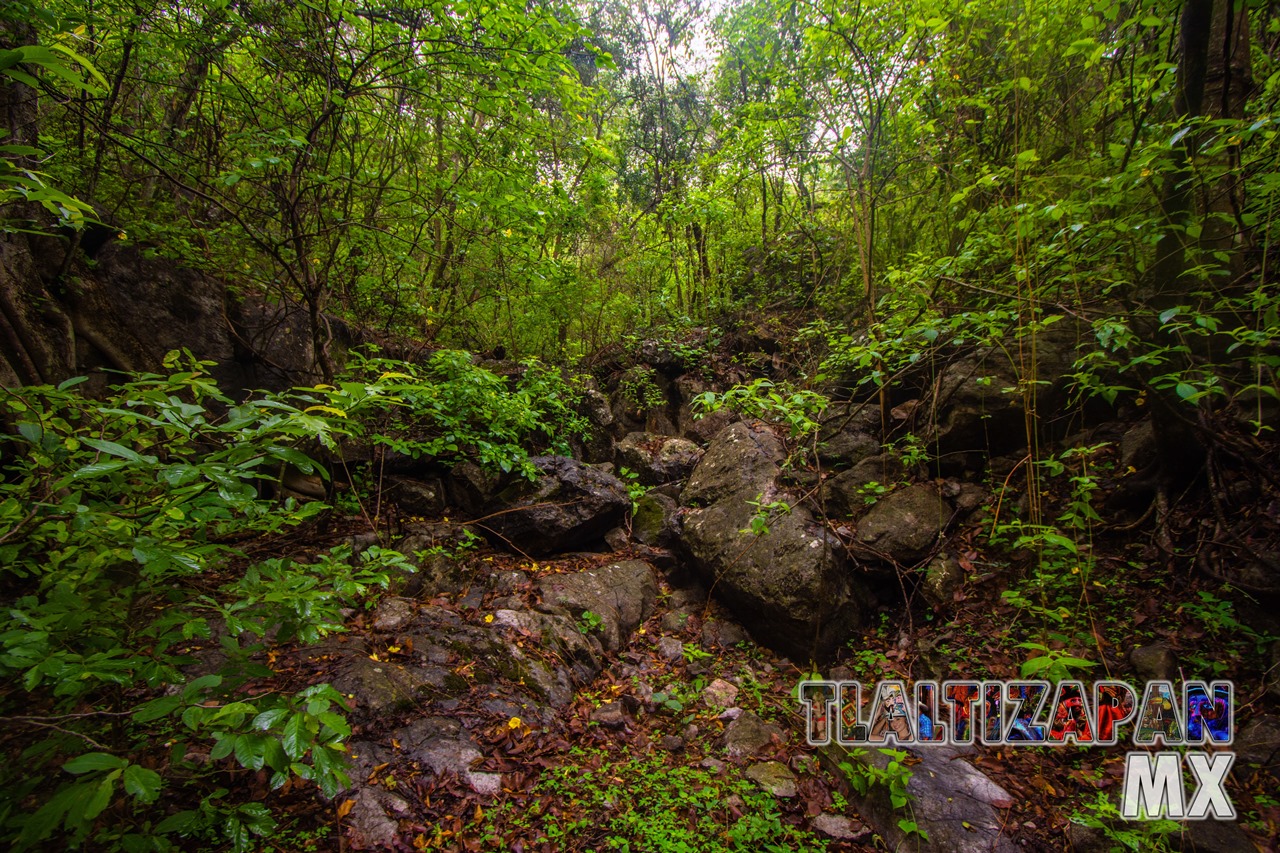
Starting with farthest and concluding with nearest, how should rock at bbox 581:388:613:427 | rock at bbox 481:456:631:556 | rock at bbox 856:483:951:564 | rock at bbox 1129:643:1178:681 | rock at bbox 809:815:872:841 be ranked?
1. rock at bbox 581:388:613:427
2. rock at bbox 481:456:631:556
3. rock at bbox 856:483:951:564
4. rock at bbox 1129:643:1178:681
5. rock at bbox 809:815:872:841

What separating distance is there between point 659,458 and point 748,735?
4.76 m

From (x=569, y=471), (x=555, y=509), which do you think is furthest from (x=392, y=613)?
(x=569, y=471)

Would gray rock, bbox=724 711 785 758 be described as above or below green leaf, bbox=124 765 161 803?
below

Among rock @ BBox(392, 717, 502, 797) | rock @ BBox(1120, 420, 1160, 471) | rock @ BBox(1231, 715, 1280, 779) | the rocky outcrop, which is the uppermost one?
the rocky outcrop

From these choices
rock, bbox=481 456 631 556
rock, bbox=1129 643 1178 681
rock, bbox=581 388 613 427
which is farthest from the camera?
rock, bbox=581 388 613 427

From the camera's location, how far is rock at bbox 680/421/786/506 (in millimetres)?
5582

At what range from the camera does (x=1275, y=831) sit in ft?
7.61

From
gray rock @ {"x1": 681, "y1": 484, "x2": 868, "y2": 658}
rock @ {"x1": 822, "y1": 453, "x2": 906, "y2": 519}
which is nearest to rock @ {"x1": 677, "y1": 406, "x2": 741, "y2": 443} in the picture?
rock @ {"x1": 822, "y1": 453, "x2": 906, "y2": 519}

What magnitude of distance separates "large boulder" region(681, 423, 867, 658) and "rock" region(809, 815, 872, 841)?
4.88 feet

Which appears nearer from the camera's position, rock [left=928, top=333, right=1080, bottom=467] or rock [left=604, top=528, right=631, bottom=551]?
rock [left=928, top=333, right=1080, bottom=467]

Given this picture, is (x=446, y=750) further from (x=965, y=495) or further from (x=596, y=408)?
(x=596, y=408)

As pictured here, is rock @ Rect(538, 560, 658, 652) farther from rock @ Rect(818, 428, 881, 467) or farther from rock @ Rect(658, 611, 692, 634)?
rock @ Rect(818, 428, 881, 467)

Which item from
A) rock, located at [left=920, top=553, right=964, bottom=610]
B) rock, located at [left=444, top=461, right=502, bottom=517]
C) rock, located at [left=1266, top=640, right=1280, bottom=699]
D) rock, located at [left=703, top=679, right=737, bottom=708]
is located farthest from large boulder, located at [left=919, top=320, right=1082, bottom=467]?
rock, located at [left=444, top=461, right=502, bottom=517]

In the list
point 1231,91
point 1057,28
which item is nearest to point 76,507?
point 1231,91
